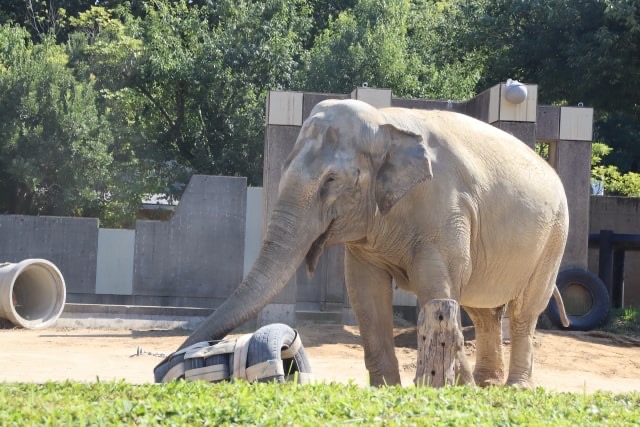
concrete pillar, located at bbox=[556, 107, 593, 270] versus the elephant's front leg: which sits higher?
concrete pillar, located at bbox=[556, 107, 593, 270]

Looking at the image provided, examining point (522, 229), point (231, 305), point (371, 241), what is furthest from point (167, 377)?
point (522, 229)

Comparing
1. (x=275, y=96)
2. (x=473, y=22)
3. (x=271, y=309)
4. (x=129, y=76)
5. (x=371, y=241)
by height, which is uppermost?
(x=473, y=22)

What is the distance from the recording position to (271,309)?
14.9m

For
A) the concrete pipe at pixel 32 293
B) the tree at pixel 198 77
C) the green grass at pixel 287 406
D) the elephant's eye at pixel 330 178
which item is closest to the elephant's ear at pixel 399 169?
the elephant's eye at pixel 330 178

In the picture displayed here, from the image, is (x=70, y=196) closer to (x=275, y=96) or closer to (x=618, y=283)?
(x=275, y=96)

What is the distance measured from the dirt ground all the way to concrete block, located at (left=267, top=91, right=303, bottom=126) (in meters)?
2.95

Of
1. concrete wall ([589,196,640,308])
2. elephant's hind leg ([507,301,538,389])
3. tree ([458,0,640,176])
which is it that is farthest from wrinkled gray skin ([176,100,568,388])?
tree ([458,0,640,176])

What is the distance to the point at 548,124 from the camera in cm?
1672

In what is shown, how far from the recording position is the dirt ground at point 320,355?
10586 millimetres

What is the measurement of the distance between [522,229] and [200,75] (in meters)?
16.7

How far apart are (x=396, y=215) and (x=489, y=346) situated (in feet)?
7.82

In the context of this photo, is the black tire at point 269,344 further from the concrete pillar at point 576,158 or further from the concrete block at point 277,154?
the concrete pillar at point 576,158

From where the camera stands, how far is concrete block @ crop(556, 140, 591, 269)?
16.6m

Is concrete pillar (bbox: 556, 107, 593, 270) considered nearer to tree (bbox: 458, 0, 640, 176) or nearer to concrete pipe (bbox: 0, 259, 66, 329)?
tree (bbox: 458, 0, 640, 176)
